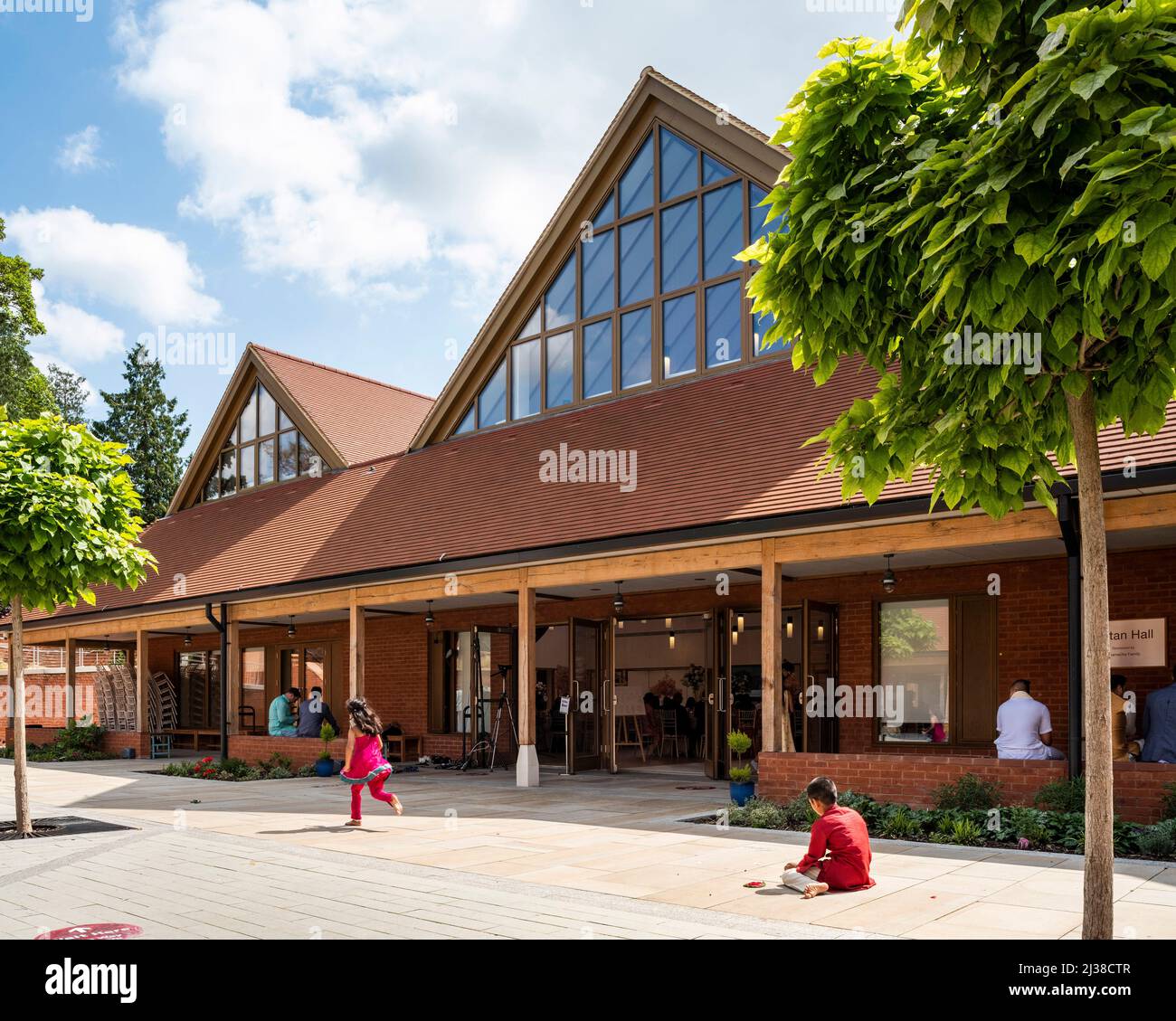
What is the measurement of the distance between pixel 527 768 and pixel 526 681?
1290 millimetres

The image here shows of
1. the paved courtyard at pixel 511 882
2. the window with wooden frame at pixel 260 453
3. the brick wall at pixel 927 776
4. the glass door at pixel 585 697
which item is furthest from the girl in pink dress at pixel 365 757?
the window with wooden frame at pixel 260 453

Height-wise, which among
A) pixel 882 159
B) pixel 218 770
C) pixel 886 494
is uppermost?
pixel 882 159

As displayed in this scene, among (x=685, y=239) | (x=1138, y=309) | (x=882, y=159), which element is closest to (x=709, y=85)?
(x=685, y=239)

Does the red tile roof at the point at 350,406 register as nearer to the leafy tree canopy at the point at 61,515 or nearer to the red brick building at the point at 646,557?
the red brick building at the point at 646,557

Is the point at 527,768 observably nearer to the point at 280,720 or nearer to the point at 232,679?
the point at 280,720

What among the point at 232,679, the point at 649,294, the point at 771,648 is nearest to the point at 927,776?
the point at 771,648

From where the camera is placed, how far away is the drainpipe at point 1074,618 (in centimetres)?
1040

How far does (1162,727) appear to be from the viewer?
11.1m

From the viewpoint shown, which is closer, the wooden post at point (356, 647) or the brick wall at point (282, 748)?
the wooden post at point (356, 647)

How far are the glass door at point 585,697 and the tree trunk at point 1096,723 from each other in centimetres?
1279
